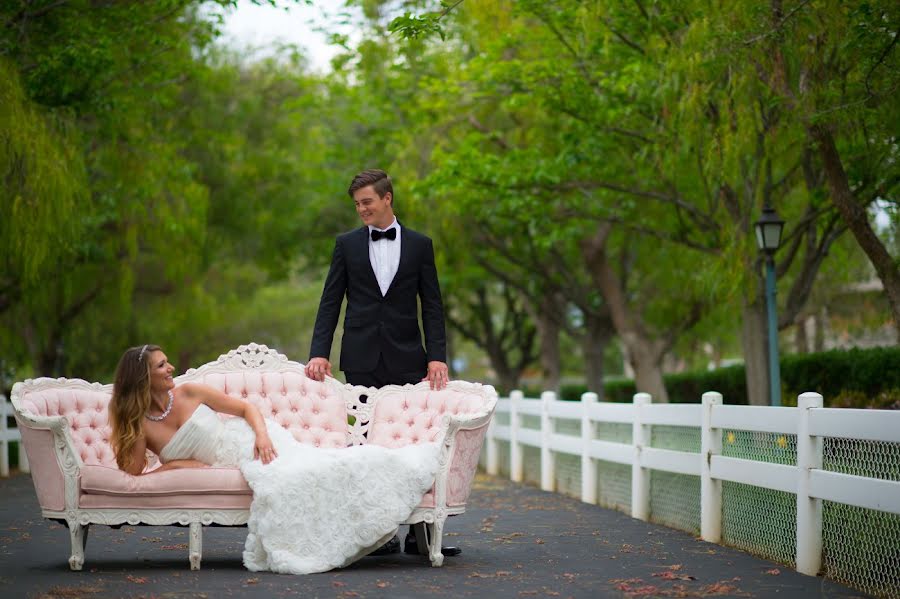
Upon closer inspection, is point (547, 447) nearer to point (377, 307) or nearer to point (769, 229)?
point (769, 229)

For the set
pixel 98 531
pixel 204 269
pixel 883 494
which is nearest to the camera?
pixel 883 494

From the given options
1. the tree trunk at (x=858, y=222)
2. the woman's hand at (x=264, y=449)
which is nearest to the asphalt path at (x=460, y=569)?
the woman's hand at (x=264, y=449)

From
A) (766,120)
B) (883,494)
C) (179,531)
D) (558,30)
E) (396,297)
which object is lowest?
(179,531)

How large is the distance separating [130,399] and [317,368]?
1.25 m

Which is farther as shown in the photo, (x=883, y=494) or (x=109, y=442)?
(x=109, y=442)

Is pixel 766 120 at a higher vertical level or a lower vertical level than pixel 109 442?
higher

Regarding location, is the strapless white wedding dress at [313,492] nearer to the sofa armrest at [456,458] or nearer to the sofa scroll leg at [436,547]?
the sofa armrest at [456,458]

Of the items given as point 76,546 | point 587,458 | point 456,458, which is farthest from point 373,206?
point 587,458

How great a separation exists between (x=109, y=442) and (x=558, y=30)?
1313 centimetres

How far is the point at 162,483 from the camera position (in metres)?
7.17

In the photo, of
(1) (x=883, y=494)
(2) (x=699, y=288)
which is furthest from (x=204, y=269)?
(1) (x=883, y=494)

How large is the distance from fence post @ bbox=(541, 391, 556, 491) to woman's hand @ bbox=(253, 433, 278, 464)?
7.69 metres

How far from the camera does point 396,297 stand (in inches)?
318

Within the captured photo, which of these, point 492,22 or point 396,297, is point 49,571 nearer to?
point 396,297
